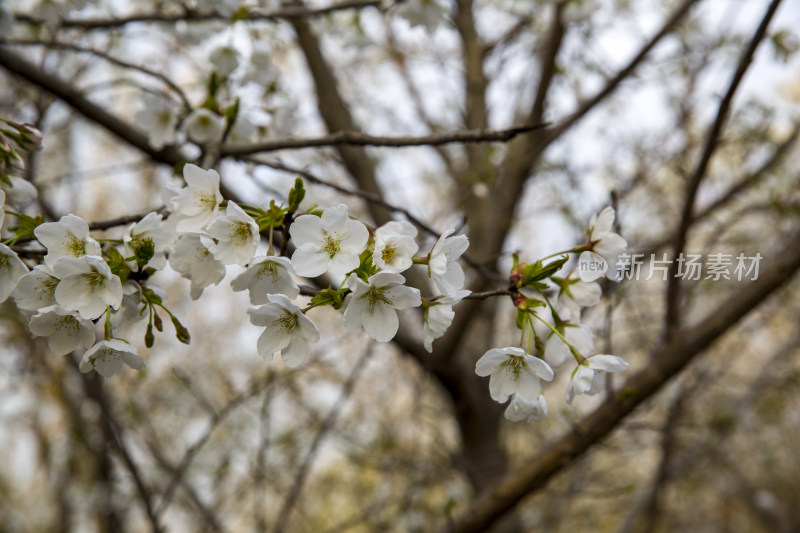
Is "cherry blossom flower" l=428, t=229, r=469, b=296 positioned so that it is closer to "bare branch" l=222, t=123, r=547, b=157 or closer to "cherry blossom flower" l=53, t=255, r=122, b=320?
"bare branch" l=222, t=123, r=547, b=157

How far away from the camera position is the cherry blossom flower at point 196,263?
3.12 feet

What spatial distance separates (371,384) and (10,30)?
3587mm

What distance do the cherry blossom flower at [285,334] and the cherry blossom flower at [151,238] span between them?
0.61 feet

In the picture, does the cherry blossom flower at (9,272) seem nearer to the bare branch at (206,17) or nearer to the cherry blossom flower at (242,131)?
the cherry blossom flower at (242,131)

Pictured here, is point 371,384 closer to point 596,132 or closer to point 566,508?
point 566,508

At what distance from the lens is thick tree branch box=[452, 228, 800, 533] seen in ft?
6.20

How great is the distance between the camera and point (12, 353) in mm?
4652

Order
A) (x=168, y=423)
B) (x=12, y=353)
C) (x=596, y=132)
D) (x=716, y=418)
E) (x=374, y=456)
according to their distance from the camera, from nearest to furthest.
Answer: (x=716, y=418)
(x=374, y=456)
(x=596, y=132)
(x=12, y=353)
(x=168, y=423)

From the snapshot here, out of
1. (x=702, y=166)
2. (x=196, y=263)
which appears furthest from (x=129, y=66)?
(x=702, y=166)

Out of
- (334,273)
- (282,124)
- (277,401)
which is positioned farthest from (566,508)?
(334,273)

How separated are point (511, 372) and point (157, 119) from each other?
1336 mm

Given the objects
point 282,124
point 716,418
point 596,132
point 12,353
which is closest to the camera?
point 282,124

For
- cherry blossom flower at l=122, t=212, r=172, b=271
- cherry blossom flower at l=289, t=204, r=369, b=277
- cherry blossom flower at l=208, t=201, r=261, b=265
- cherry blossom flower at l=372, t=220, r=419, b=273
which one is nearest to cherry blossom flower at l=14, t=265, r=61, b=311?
cherry blossom flower at l=122, t=212, r=172, b=271

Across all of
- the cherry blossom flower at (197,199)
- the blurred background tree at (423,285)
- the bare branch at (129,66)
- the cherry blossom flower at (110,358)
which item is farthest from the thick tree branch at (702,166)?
the cherry blossom flower at (110,358)
